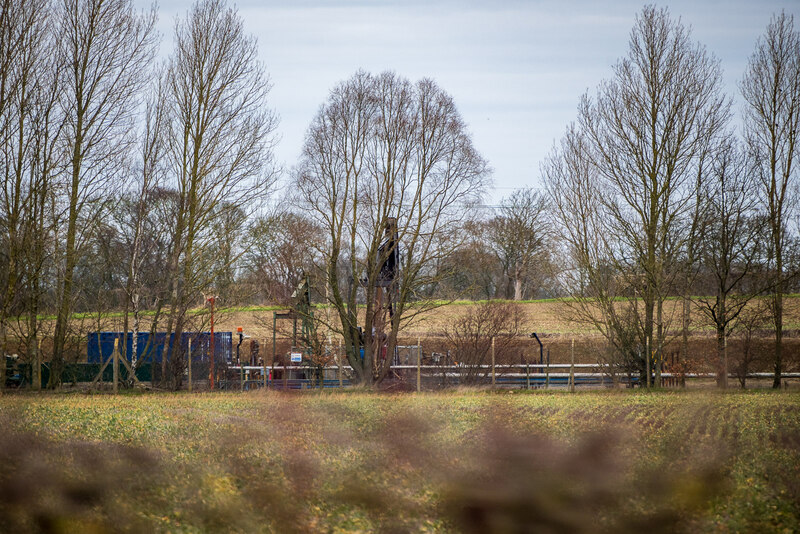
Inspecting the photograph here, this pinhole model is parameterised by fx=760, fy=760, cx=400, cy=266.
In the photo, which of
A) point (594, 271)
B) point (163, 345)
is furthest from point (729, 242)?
point (163, 345)

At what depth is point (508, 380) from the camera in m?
26.8

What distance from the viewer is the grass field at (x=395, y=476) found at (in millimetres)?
6949

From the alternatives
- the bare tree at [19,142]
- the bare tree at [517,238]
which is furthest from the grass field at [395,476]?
the bare tree at [517,238]

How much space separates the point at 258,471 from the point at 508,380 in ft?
62.6

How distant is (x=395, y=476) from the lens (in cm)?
859

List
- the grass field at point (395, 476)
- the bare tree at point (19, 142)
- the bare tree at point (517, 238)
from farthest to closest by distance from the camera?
the bare tree at point (517, 238), the bare tree at point (19, 142), the grass field at point (395, 476)

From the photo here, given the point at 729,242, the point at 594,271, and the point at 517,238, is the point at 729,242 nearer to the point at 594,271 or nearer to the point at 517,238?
the point at 594,271

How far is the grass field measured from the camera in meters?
6.95

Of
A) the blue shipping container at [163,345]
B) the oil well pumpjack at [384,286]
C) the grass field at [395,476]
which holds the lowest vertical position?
the grass field at [395,476]

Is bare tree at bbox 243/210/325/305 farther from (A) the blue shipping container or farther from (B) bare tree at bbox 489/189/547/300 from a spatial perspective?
(B) bare tree at bbox 489/189/547/300

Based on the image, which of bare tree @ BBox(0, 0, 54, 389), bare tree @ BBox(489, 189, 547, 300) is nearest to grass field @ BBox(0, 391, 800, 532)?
bare tree @ BBox(0, 0, 54, 389)

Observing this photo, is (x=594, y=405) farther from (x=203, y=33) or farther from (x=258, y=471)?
(x=203, y=33)

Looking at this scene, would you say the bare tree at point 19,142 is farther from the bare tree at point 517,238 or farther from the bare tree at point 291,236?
the bare tree at point 517,238

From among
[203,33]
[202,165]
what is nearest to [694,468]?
[202,165]
